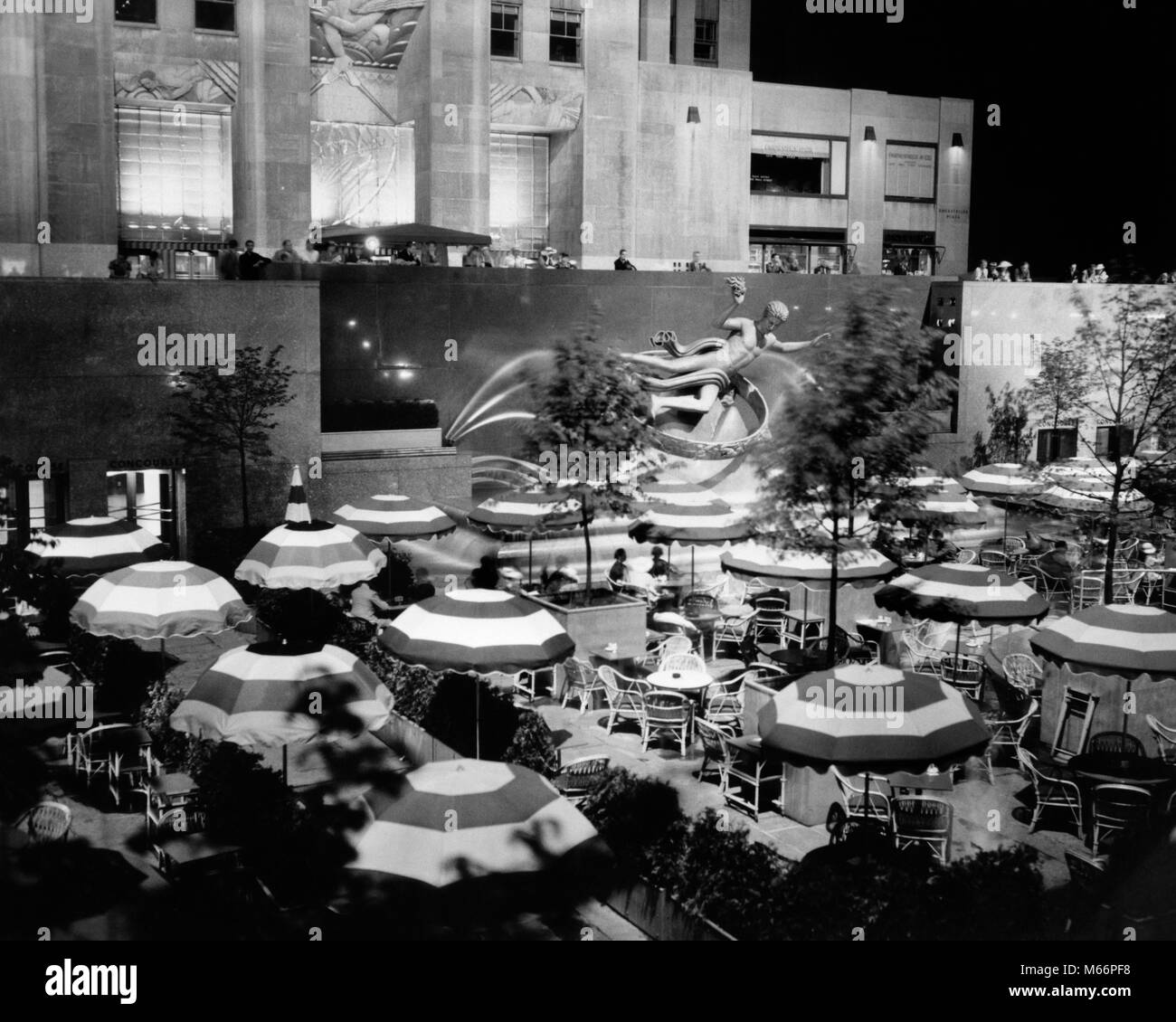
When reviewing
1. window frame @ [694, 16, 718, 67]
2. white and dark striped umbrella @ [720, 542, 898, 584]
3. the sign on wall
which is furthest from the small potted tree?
the sign on wall

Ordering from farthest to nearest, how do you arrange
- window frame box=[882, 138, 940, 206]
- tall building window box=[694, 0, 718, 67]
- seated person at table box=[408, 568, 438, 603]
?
window frame box=[882, 138, 940, 206] < tall building window box=[694, 0, 718, 67] < seated person at table box=[408, 568, 438, 603]

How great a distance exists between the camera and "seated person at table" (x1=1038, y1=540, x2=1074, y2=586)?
23.0 meters

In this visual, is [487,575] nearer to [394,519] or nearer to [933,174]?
[394,519]

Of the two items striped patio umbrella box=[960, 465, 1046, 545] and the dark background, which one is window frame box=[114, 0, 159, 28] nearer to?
the dark background

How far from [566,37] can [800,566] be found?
26922 millimetres

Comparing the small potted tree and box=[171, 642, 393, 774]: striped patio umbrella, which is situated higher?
the small potted tree

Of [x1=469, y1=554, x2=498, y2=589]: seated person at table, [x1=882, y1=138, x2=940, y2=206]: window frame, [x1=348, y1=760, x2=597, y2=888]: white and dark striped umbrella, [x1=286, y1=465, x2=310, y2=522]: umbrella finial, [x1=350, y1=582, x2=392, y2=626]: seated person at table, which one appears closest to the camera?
[x1=348, y1=760, x2=597, y2=888]: white and dark striped umbrella

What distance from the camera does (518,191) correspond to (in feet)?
134

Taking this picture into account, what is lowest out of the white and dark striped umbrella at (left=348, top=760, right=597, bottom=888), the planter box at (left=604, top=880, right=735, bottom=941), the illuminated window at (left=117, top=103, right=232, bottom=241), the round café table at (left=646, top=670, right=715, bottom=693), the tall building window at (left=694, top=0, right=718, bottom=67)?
the planter box at (left=604, top=880, right=735, bottom=941)

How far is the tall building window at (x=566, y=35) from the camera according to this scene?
39.2 meters

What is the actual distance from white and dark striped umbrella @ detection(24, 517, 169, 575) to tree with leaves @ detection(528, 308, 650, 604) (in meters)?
5.51

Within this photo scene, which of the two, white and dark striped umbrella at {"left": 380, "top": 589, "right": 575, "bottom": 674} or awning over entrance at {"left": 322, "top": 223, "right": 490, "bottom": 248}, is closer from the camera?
white and dark striped umbrella at {"left": 380, "top": 589, "right": 575, "bottom": 674}
